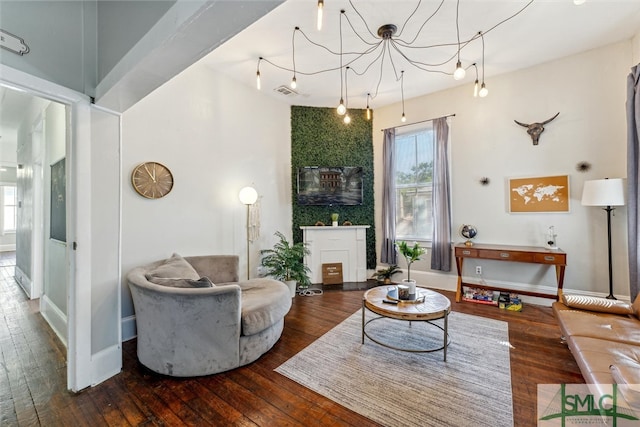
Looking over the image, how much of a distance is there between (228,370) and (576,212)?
4572 millimetres

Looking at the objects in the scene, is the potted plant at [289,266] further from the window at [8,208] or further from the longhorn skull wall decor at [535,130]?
the window at [8,208]

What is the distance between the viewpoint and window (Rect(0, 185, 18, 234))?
8.38m

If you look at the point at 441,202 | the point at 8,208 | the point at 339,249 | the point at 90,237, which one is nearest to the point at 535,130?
the point at 441,202

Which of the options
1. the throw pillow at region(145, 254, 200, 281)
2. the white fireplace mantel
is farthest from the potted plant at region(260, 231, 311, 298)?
Result: the throw pillow at region(145, 254, 200, 281)

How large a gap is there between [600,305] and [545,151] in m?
2.23

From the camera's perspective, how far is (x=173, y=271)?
98.8 inches

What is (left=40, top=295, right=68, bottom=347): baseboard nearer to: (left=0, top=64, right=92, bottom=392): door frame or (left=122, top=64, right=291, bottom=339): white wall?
(left=122, top=64, right=291, bottom=339): white wall

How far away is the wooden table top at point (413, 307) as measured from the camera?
7.14 feet

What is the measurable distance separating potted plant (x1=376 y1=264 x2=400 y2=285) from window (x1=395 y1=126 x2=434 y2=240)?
561 mm

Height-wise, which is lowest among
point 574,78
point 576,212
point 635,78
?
point 576,212

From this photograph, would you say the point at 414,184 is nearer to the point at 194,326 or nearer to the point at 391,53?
the point at 391,53

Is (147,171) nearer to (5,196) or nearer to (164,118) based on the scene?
(164,118)

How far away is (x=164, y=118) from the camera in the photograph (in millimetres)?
3037

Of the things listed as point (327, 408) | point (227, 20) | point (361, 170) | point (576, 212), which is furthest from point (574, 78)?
point (327, 408)
